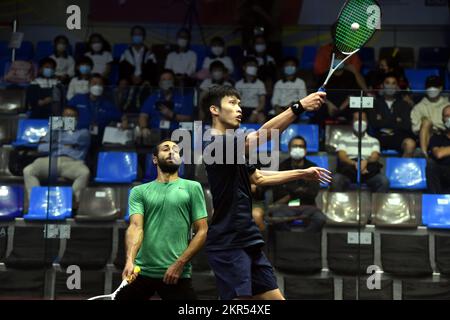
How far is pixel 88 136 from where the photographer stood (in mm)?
8430

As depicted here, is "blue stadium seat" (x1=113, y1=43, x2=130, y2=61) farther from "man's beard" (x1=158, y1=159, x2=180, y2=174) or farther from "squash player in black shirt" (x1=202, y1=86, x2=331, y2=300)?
"squash player in black shirt" (x1=202, y1=86, x2=331, y2=300)

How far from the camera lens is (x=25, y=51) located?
489 inches

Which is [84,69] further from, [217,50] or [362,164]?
[362,164]

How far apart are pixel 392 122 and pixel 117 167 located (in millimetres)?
2610

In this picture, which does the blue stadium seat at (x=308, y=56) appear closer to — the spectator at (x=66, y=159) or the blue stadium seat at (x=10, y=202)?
the spectator at (x=66, y=159)

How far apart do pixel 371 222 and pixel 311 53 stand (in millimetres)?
4801

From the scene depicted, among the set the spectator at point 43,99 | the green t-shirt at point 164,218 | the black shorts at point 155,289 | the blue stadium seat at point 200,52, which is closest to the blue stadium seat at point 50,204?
the spectator at point 43,99

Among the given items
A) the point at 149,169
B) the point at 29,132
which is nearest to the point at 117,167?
the point at 149,169

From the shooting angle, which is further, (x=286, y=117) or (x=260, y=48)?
(x=260, y=48)

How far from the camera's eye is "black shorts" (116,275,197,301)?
6.16 meters

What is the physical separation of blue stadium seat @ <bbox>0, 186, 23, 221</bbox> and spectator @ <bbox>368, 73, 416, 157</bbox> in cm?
333

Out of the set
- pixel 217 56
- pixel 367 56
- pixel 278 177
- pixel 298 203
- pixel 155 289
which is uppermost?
pixel 367 56

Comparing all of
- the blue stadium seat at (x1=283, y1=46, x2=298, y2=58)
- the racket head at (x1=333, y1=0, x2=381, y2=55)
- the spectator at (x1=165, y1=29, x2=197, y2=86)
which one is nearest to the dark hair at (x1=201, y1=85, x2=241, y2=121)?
the racket head at (x1=333, y1=0, x2=381, y2=55)

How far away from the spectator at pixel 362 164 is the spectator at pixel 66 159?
2352mm
